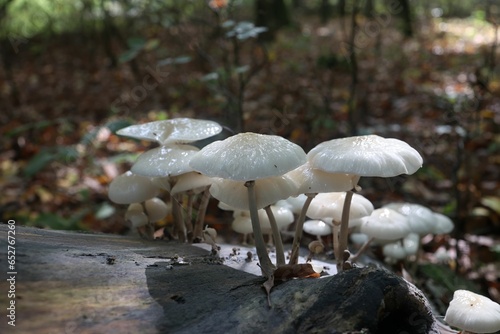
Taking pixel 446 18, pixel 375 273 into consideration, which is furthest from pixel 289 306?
pixel 446 18

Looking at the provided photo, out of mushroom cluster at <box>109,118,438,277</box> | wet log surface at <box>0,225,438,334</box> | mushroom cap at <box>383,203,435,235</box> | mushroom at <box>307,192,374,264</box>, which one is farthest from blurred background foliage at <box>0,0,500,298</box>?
wet log surface at <box>0,225,438,334</box>

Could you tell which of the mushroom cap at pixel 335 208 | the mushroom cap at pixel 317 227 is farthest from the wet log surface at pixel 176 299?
the mushroom cap at pixel 317 227

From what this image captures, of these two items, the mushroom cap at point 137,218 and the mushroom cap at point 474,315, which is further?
the mushroom cap at point 137,218

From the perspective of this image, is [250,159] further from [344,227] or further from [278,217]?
[278,217]

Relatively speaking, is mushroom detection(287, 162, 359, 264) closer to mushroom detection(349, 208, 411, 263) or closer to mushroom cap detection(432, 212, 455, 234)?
mushroom detection(349, 208, 411, 263)

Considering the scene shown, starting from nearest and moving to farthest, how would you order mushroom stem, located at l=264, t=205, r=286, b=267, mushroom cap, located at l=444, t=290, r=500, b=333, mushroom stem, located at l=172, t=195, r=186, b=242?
mushroom cap, located at l=444, t=290, r=500, b=333 < mushroom stem, located at l=264, t=205, r=286, b=267 < mushroom stem, located at l=172, t=195, r=186, b=242

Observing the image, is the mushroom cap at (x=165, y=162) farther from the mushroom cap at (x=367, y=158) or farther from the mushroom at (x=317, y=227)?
the mushroom at (x=317, y=227)
